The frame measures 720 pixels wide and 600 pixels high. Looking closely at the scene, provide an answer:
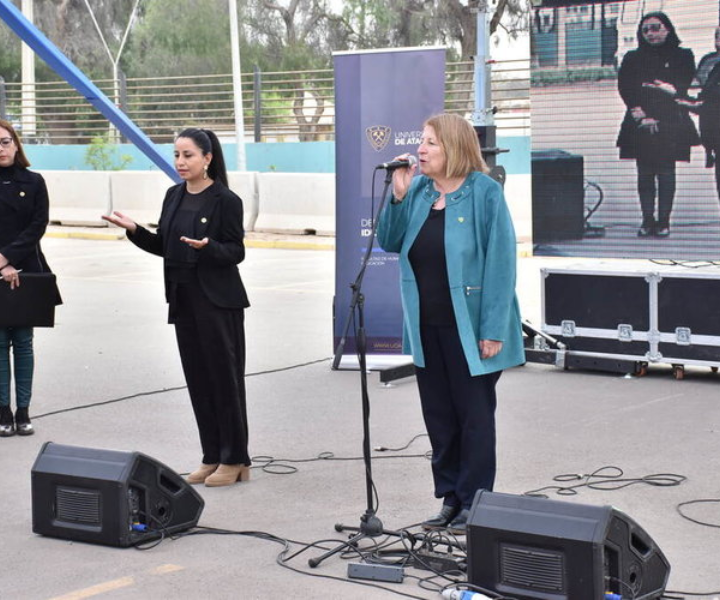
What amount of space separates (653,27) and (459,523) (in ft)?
18.6

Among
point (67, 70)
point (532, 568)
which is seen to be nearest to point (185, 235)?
point (532, 568)

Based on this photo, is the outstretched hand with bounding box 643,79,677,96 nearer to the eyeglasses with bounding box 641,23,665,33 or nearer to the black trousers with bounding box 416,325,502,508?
the eyeglasses with bounding box 641,23,665,33

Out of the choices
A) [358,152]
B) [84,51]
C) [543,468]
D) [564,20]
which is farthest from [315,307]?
[84,51]

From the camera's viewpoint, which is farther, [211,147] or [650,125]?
[650,125]

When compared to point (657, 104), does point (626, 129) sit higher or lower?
lower

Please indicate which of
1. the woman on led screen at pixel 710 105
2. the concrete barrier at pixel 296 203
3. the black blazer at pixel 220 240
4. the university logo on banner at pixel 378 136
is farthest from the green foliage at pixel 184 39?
the black blazer at pixel 220 240

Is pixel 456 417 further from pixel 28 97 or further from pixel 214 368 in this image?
pixel 28 97

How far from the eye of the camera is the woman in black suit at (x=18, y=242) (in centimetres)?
825

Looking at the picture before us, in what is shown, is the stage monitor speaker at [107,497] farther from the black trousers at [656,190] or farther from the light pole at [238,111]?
the light pole at [238,111]

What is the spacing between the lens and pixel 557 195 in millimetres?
10969

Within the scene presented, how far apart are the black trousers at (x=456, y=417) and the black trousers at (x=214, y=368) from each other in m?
1.34

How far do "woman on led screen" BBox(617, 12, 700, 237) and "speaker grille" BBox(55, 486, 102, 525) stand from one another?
19.9 ft

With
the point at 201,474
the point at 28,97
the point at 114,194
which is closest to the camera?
the point at 201,474

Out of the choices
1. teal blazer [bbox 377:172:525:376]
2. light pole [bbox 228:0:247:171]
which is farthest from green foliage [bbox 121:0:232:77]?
teal blazer [bbox 377:172:525:376]
